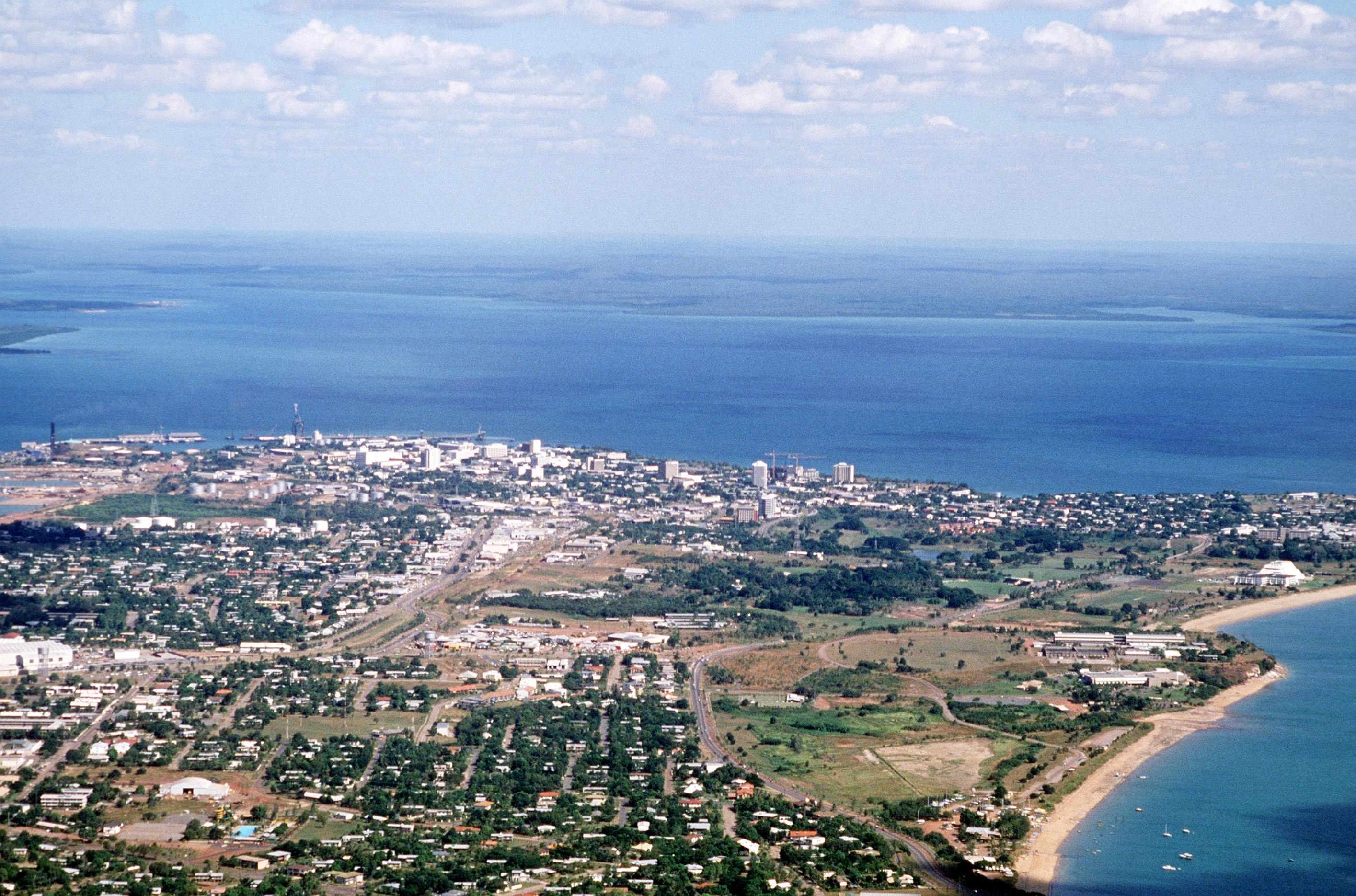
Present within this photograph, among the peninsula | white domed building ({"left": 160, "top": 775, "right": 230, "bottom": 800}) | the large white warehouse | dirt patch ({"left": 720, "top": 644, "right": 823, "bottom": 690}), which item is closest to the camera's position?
the peninsula

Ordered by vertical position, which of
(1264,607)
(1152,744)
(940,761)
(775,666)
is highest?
(1264,607)

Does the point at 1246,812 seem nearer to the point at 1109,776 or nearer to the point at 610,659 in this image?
the point at 1109,776

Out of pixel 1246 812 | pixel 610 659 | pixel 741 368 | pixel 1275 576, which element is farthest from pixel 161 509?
pixel 741 368

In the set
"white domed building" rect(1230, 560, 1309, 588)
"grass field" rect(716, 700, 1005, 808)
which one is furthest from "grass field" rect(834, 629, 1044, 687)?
"white domed building" rect(1230, 560, 1309, 588)

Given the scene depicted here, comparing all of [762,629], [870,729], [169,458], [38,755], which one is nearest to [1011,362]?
[169,458]

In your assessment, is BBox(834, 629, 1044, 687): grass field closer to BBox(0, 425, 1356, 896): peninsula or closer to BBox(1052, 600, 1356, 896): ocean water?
BBox(0, 425, 1356, 896): peninsula

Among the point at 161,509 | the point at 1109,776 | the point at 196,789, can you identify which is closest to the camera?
the point at 196,789

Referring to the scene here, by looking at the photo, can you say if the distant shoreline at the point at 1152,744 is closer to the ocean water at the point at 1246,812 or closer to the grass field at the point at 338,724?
the ocean water at the point at 1246,812
